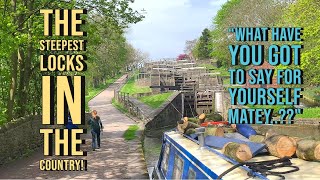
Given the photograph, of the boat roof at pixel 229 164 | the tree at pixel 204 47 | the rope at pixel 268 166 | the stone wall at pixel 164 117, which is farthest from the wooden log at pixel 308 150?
the tree at pixel 204 47

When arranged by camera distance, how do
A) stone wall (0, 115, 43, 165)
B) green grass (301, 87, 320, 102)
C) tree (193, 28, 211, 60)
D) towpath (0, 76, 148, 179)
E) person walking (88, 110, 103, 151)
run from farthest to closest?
tree (193, 28, 211, 60) → green grass (301, 87, 320, 102) → person walking (88, 110, 103, 151) → stone wall (0, 115, 43, 165) → towpath (0, 76, 148, 179)

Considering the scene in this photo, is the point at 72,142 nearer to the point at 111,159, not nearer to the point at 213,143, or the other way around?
the point at 111,159

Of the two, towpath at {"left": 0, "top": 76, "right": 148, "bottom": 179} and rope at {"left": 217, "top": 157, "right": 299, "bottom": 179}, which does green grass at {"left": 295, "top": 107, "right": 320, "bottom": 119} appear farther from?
rope at {"left": 217, "top": 157, "right": 299, "bottom": 179}

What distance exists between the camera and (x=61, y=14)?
1583cm

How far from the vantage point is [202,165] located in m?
5.94

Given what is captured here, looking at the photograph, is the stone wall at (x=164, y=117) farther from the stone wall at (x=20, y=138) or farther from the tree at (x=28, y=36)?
the stone wall at (x=20, y=138)

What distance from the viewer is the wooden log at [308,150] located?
5332mm

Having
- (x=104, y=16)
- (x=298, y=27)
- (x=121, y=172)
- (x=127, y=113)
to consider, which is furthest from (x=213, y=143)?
(x=127, y=113)

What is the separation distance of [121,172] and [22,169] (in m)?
3.43

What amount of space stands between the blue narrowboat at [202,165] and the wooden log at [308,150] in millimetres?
71

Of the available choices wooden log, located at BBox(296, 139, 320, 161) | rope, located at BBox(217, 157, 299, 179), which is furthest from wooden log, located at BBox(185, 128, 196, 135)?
rope, located at BBox(217, 157, 299, 179)

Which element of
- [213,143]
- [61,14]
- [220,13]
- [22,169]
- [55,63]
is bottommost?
[22,169]

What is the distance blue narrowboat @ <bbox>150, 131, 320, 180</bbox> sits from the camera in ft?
16.0

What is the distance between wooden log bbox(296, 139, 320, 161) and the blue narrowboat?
0.23 ft
